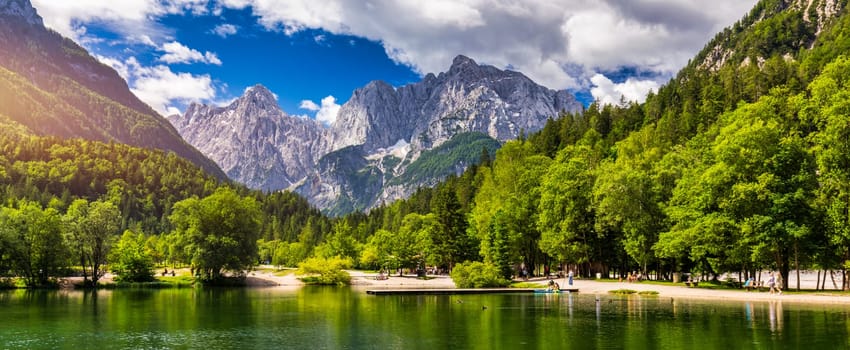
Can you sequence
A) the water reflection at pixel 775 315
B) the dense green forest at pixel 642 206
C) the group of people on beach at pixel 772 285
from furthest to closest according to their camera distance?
1. the dense green forest at pixel 642 206
2. the group of people on beach at pixel 772 285
3. the water reflection at pixel 775 315

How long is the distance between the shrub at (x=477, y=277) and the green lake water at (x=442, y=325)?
17.3 meters

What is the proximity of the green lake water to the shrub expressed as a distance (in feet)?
56.9

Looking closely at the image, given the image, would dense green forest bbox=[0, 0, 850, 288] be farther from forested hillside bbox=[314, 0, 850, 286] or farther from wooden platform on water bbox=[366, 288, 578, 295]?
wooden platform on water bbox=[366, 288, 578, 295]

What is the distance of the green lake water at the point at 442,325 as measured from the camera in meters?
25.8

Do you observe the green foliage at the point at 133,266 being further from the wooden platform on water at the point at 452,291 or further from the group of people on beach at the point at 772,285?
the group of people on beach at the point at 772,285

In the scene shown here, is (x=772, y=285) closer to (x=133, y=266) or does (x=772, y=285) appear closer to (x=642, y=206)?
(x=642, y=206)

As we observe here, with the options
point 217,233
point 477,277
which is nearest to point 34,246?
point 217,233

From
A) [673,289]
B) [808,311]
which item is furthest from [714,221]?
[808,311]

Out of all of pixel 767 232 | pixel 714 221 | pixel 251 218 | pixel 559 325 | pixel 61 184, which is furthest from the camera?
pixel 61 184

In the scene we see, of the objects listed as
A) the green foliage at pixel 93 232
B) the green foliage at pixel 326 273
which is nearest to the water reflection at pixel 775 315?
the green foliage at pixel 326 273

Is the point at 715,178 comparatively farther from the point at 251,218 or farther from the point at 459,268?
the point at 251,218

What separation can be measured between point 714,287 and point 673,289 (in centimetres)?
561

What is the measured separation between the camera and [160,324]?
117 ft

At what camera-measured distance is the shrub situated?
66.6 meters
